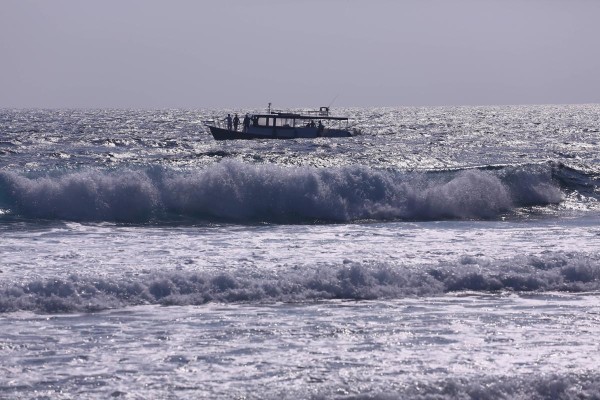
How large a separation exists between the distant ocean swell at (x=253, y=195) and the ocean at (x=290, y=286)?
0.07 meters

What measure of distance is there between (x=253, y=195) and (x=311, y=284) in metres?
13.2

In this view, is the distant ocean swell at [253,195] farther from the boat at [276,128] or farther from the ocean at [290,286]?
the boat at [276,128]

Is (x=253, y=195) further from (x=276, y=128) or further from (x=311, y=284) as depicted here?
(x=276, y=128)

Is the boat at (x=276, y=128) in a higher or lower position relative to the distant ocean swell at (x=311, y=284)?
higher

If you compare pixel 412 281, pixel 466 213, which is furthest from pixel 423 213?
pixel 412 281

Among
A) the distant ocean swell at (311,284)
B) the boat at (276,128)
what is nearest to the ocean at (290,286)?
the distant ocean swell at (311,284)

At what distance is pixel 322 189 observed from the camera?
1122 inches

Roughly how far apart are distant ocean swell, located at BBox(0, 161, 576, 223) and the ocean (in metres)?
0.07

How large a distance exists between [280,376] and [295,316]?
2.93 m

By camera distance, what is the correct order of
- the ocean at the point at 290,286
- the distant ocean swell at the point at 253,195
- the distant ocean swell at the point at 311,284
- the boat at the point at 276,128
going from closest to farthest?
the ocean at the point at 290,286, the distant ocean swell at the point at 311,284, the distant ocean swell at the point at 253,195, the boat at the point at 276,128

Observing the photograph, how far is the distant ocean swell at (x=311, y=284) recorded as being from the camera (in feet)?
44.7

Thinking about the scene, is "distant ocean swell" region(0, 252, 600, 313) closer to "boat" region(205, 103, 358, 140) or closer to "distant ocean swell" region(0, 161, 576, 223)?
"distant ocean swell" region(0, 161, 576, 223)

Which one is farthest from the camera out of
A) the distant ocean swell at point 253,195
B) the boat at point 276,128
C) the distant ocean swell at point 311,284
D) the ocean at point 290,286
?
the boat at point 276,128

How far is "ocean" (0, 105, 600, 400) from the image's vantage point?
9.94 m
